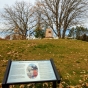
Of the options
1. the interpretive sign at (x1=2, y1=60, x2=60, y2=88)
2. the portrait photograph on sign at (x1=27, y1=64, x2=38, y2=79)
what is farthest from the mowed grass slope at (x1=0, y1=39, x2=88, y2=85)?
the portrait photograph on sign at (x1=27, y1=64, x2=38, y2=79)

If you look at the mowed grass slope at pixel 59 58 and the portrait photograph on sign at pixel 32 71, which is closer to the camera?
the portrait photograph on sign at pixel 32 71

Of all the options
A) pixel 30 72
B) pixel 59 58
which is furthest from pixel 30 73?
pixel 59 58

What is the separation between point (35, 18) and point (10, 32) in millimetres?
5973

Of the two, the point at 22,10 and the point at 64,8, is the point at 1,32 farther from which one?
the point at 64,8

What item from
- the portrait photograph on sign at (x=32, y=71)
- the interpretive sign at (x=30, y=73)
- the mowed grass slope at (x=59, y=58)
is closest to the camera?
the interpretive sign at (x=30, y=73)

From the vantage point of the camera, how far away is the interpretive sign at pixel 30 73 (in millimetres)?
4952

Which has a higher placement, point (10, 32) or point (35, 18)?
point (35, 18)

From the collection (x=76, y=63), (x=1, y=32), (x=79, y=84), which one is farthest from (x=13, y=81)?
(x=1, y=32)

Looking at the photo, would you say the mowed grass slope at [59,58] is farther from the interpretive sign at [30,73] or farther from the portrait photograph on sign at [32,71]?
the portrait photograph on sign at [32,71]

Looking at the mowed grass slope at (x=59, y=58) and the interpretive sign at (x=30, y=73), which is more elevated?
the interpretive sign at (x=30, y=73)

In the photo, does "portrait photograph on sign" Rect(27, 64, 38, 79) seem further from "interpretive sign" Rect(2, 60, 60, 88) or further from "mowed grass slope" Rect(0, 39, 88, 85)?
"mowed grass slope" Rect(0, 39, 88, 85)

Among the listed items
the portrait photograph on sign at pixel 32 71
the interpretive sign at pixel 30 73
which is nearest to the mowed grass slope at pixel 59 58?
the interpretive sign at pixel 30 73

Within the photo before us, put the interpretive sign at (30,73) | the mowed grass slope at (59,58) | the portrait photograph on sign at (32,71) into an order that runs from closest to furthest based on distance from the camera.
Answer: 1. the interpretive sign at (30,73)
2. the portrait photograph on sign at (32,71)
3. the mowed grass slope at (59,58)

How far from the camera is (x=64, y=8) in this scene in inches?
1387
